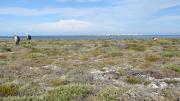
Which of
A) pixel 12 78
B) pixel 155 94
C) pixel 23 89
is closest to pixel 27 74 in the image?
pixel 12 78

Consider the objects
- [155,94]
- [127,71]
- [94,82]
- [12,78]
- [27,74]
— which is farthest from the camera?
[127,71]

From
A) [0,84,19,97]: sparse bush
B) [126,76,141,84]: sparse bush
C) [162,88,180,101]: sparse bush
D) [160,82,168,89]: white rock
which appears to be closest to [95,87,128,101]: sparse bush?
[162,88,180,101]: sparse bush

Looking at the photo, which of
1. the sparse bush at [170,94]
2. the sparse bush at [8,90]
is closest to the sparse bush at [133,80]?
the sparse bush at [170,94]

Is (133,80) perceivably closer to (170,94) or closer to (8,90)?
(170,94)

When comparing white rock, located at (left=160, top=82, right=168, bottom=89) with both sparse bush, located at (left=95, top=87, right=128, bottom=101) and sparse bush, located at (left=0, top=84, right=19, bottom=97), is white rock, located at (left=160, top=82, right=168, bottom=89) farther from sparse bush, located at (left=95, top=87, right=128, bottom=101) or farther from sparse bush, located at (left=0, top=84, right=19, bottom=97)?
sparse bush, located at (left=0, top=84, right=19, bottom=97)

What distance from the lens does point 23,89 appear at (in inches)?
434

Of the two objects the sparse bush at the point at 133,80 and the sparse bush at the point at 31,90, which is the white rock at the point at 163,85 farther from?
the sparse bush at the point at 31,90

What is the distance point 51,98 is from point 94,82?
308cm

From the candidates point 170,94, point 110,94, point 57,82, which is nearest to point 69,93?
point 110,94

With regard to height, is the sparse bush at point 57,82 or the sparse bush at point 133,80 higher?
the sparse bush at point 57,82

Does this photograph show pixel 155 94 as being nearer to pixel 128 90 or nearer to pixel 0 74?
pixel 128 90

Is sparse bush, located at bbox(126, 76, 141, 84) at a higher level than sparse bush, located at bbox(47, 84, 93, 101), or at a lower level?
lower

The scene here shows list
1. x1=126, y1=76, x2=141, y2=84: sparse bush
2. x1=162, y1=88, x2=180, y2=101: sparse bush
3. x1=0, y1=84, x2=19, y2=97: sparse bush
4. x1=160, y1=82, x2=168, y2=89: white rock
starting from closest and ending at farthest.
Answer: x1=162, y1=88, x2=180, y2=101: sparse bush → x1=0, y1=84, x2=19, y2=97: sparse bush → x1=160, y1=82, x2=168, y2=89: white rock → x1=126, y1=76, x2=141, y2=84: sparse bush

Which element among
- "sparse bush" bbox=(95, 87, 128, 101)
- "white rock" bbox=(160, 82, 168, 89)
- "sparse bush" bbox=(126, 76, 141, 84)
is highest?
"sparse bush" bbox=(95, 87, 128, 101)
